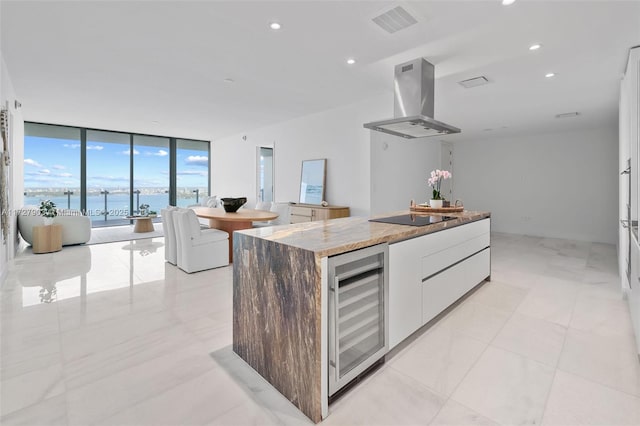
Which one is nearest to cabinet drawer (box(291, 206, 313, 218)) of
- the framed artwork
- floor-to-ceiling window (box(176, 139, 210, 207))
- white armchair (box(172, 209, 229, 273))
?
the framed artwork

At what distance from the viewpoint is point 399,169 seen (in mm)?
6570

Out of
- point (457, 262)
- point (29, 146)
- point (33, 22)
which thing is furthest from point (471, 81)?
point (29, 146)

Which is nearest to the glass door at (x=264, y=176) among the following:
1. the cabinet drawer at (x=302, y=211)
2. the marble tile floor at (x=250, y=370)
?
the cabinet drawer at (x=302, y=211)

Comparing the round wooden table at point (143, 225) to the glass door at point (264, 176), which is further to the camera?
the glass door at point (264, 176)

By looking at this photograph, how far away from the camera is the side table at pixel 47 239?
5199mm

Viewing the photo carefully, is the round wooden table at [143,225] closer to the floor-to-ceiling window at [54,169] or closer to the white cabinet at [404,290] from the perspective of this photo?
the floor-to-ceiling window at [54,169]

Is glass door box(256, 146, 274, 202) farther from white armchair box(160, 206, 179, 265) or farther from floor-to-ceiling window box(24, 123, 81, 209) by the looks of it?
floor-to-ceiling window box(24, 123, 81, 209)

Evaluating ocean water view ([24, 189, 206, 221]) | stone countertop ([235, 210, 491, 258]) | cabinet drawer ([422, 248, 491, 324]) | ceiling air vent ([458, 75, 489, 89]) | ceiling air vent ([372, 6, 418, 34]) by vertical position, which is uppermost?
ceiling air vent ([458, 75, 489, 89])

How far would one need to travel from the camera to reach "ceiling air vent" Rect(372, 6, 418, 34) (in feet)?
8.77

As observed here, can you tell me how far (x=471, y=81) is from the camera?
4184mm

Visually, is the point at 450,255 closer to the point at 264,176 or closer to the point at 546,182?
the point at 546,182

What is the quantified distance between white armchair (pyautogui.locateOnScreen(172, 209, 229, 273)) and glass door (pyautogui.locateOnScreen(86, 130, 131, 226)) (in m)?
6.09

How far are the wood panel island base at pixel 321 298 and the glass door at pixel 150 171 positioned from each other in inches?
334

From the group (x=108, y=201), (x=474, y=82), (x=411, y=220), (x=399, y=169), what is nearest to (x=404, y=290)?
(x=411, y=220)
